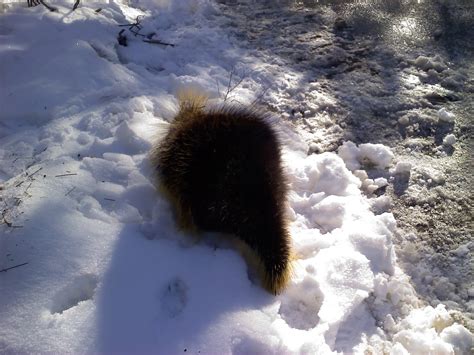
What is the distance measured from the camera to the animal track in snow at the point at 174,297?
232 cm

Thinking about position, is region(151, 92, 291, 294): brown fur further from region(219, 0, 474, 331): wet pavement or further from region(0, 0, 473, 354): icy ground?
region(219, 0, 474, 331): wet pavement

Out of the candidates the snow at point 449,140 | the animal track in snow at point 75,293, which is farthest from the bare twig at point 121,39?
the snow at point 449,140

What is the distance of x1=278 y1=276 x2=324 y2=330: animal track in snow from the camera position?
8.09ft

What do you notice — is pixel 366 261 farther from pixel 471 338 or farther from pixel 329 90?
pixel 329 90

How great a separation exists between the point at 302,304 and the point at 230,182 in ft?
2.76

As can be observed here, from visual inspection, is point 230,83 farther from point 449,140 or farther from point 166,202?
point 449,140

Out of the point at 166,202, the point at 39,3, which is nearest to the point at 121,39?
the point at 39,3

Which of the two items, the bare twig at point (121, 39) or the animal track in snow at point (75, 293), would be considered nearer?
the animal track in snow at point (75, 293)

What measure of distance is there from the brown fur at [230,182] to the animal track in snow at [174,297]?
0.40 m

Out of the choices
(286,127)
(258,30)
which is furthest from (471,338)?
(258,30)

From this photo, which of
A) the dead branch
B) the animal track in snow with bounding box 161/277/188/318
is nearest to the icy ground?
A: the animal track in snow with bounding box 161/277/188/318

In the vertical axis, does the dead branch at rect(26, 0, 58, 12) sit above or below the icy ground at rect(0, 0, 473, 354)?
above

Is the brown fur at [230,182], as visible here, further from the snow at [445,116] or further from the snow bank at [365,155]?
the snow at [445,116]

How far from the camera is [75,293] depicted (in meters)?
2.28
